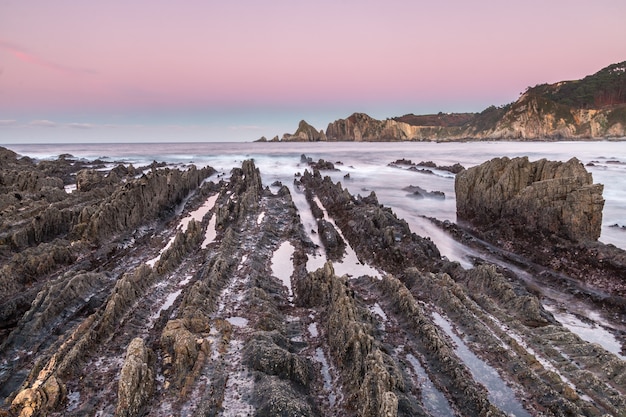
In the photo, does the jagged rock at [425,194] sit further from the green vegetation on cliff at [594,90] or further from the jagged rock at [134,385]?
the green vegetation on cliff at [594,90]

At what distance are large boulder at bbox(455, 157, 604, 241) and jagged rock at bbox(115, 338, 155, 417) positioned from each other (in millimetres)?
16929

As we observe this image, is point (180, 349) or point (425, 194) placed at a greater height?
point (180, 349)

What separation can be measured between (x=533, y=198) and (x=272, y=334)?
15731 millimetres

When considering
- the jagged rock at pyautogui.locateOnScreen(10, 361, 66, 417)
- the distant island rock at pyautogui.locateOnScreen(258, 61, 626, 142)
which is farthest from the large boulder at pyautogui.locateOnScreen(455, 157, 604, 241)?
the distant island rock at pyautogui.locateOnScreen(258, 61, 626, 142)

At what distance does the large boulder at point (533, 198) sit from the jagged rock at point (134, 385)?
16.9 meters

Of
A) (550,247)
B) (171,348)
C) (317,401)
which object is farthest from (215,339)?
(550,247)

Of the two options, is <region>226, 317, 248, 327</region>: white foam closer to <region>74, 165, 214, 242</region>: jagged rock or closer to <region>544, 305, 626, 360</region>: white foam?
<region>544, 305, 626, 360</region>: white foam

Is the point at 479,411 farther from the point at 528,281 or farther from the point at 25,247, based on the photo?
the point at 25,247

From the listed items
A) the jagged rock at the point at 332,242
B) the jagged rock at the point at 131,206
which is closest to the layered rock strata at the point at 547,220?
the jagged rock at the point at 332,242

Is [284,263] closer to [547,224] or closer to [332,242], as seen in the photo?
[332,242]

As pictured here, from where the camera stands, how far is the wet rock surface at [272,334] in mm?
6457

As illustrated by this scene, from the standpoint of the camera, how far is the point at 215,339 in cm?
810

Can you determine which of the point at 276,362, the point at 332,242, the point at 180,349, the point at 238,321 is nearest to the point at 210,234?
the point at 332,242

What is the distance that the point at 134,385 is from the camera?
20.8 feet
